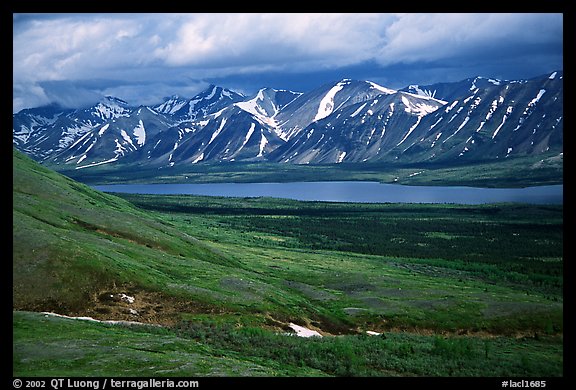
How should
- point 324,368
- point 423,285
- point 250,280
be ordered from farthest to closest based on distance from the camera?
1. point 423,285
2. point 250,280
3. point 324,368

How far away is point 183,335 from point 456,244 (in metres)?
143

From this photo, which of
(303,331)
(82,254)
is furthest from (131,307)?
(303,331)

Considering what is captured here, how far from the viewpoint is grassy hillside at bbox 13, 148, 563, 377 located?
1868 inches

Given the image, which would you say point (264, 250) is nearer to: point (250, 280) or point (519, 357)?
point (250, 280)

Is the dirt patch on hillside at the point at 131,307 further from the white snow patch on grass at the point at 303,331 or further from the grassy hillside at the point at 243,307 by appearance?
the white snow patch on grass at the point at 303,331

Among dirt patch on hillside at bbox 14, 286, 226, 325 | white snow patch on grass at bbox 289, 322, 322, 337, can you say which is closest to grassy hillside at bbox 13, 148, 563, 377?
dirt patch on hillside at bbox 14, 286, 226, 325

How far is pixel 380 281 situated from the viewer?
4373 inches

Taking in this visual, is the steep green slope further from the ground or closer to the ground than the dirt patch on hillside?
further from the ground

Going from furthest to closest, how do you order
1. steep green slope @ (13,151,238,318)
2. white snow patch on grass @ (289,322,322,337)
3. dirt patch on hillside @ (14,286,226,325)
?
white snow patch on grass @ (289,322,322,337), steep green slope @ (13,151,238,318), dirt patch on hillside @ (14,286,226,325)

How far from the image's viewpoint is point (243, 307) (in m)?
72.6

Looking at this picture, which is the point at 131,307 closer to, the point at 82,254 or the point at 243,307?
the point at 82,254

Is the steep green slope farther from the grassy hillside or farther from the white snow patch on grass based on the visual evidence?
the white snow patch on grass
